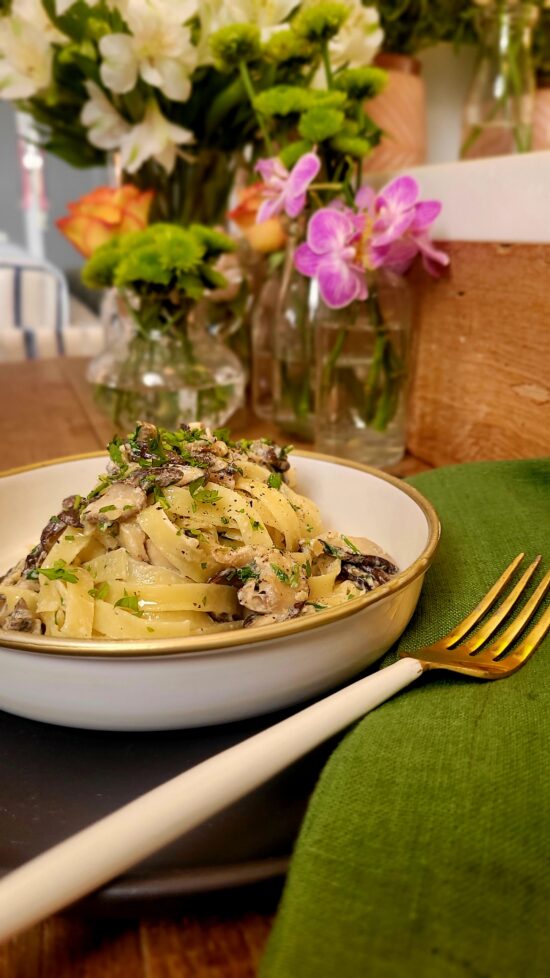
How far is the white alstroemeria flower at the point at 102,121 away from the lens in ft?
4.68

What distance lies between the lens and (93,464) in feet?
3.11

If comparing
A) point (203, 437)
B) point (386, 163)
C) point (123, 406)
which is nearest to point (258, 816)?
point (203, 437)

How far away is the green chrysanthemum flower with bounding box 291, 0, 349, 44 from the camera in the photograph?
1.12 m

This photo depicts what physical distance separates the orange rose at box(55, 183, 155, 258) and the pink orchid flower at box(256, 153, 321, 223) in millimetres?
312

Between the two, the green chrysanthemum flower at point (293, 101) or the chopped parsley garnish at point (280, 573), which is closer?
the chopped parsley garnish at point (280, 573)

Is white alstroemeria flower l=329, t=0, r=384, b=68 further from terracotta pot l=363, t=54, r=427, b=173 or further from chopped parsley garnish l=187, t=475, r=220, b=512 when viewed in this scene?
chopped parsley garnish l=187, t=475, r=220, b=512

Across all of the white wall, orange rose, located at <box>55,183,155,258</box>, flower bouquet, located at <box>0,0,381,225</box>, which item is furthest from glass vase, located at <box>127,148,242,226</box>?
the white wall

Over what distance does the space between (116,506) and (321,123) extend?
2.21ft

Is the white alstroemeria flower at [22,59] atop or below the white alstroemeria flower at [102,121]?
atop

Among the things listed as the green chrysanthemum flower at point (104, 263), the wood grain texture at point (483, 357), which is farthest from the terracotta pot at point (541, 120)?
the green chrysanthemum flower at point (104, 263)

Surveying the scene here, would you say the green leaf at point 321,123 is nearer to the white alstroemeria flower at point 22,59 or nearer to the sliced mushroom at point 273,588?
the white alstroemeria flower at point 22,59

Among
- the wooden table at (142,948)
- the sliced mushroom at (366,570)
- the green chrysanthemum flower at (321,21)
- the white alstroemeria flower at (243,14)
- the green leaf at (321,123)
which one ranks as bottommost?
the wooden table at (142,948)

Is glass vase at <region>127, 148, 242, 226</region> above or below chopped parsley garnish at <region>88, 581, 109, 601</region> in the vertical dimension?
above

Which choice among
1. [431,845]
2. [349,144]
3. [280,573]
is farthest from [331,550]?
[349,144]
